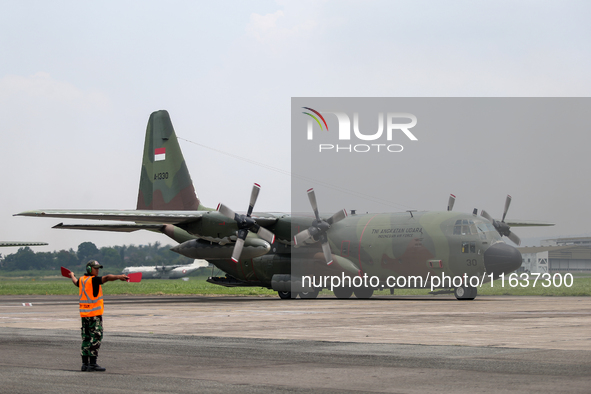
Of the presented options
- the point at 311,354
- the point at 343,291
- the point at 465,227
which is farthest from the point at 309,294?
the point at 311,354

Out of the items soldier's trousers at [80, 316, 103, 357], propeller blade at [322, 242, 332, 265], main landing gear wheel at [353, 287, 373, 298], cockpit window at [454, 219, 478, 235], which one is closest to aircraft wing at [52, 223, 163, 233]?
propeller blade at [322, 242, 332, 265]

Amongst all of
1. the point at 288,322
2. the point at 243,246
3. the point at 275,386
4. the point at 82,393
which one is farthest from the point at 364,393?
the point at 243,246

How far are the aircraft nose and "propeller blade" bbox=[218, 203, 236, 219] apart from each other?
13.2 metres

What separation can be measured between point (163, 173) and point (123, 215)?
32.1ft

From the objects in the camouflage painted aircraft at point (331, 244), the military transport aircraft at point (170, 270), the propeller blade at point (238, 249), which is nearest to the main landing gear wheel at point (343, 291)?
the camouflage painted aircraft at point (331, 244)

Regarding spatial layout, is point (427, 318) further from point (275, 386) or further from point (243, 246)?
point (243, 246)

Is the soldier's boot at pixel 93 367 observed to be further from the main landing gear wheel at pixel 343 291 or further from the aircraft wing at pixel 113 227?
the aircraft wing at pixel 113 227

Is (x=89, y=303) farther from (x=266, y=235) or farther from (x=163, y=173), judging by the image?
(x=163, y=173)

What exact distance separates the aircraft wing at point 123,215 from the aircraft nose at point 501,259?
15.5 meters

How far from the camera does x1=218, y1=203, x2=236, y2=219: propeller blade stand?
36125mm

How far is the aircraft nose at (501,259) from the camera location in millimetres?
33062

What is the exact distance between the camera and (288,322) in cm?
2198

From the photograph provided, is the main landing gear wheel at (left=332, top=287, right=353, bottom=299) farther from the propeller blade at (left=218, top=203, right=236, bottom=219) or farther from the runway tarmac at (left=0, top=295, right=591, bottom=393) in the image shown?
the runway tarmac at (left=0, top=295, right=591, bottom=393)

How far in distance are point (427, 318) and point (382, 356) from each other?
9.92m
